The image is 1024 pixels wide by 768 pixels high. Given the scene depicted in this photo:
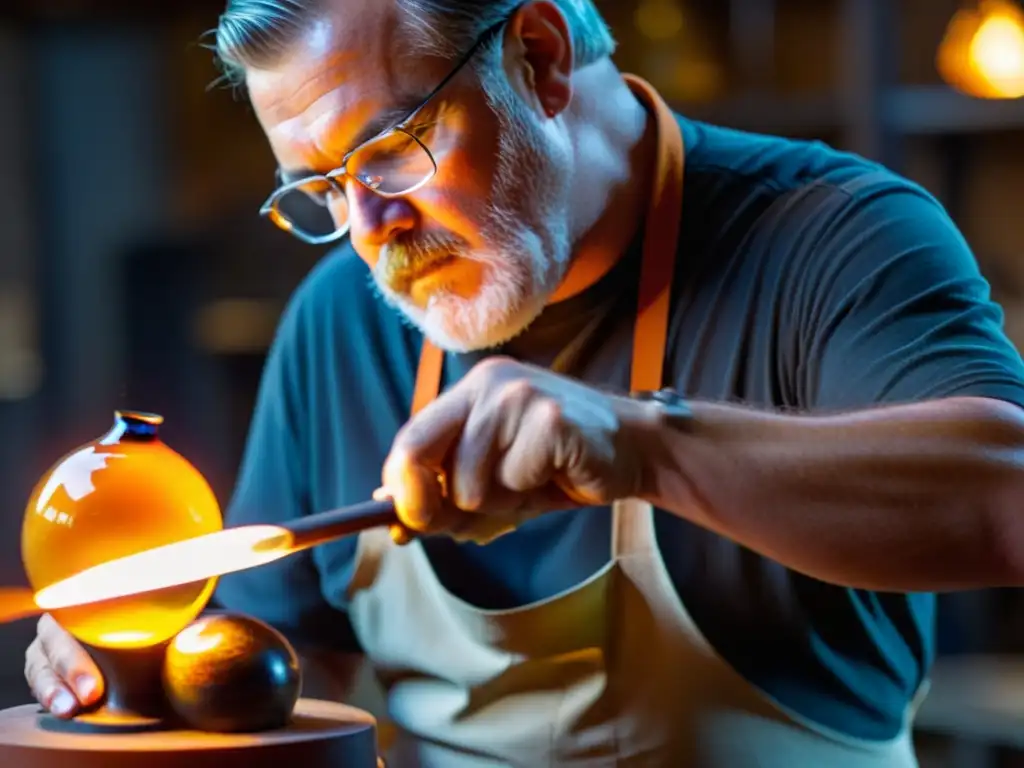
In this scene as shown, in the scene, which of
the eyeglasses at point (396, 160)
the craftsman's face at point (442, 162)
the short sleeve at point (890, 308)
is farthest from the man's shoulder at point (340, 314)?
the short sleeve at point (890, 308)

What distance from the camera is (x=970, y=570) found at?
1.12 metres

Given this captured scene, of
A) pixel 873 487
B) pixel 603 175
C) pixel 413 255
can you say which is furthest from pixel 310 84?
pixel 873 487

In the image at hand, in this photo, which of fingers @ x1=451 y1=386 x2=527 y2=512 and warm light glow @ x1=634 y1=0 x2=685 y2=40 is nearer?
fingers @ x1=451 y1=386 x2=527 y2=512

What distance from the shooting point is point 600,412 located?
1091 millimetres

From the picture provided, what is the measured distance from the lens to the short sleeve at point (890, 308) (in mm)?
1144

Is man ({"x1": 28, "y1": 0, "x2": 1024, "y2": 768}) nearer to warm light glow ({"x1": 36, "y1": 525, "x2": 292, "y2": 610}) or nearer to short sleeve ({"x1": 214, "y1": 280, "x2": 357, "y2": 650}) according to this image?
short sleeve ({"x1": 214, "y1": 280, "x2": 357, "y2": 650})

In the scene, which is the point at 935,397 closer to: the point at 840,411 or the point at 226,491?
the point at 840,411

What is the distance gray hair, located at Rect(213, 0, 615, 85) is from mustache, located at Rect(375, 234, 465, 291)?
165 millimetres

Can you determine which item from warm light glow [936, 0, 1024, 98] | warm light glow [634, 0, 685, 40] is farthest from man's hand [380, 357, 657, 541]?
warm light glow [634, 0, 685, 40]

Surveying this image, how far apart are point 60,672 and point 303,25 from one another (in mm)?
565

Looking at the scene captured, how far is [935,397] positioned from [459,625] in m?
0.55

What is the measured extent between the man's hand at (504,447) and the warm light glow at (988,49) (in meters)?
1.97

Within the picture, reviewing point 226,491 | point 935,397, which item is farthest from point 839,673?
point 226,491

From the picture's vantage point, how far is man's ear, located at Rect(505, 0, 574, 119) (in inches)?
52.6
